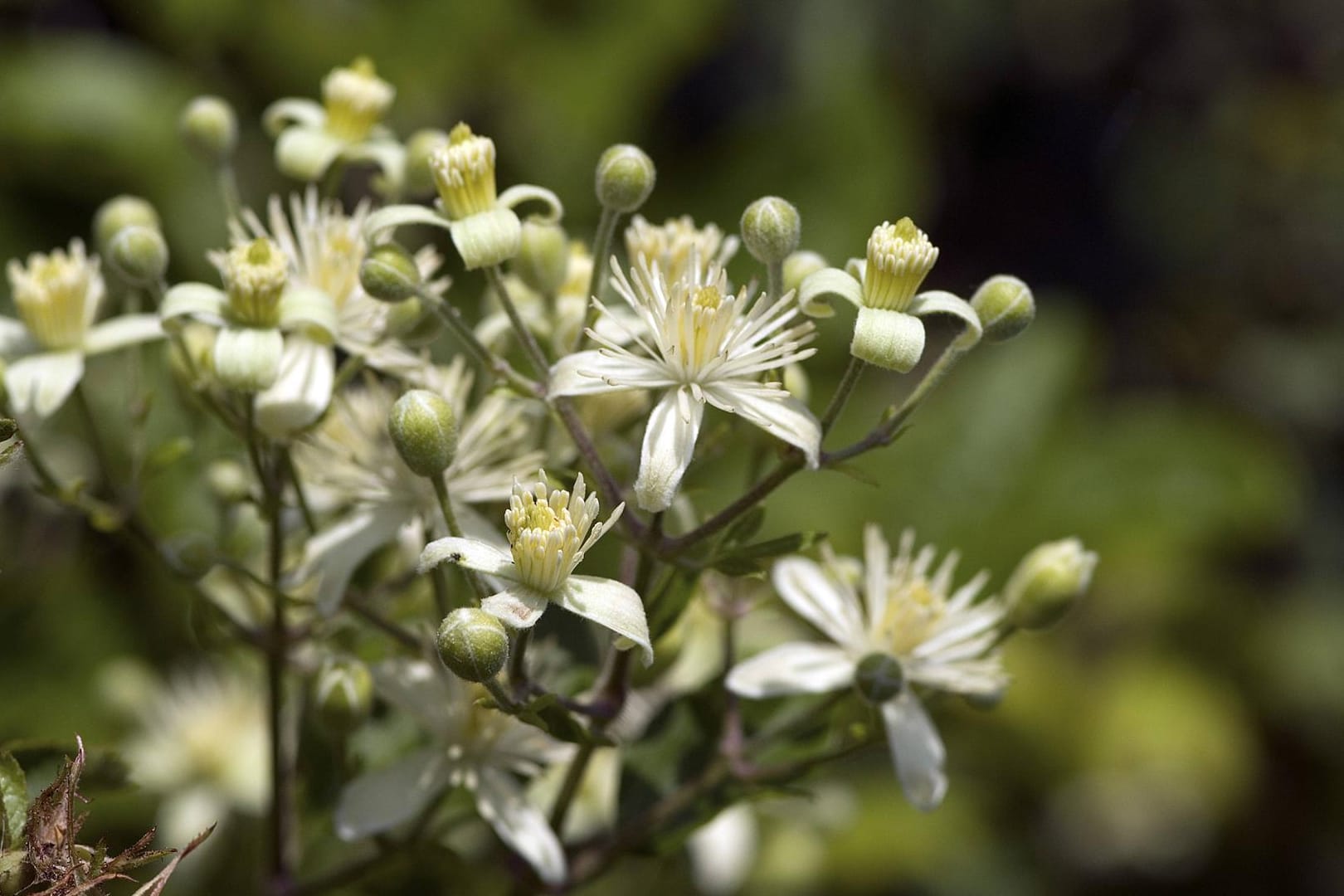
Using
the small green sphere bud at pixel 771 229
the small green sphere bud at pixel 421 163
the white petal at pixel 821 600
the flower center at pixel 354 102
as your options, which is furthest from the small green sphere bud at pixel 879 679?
the flower center at pixel 354 102

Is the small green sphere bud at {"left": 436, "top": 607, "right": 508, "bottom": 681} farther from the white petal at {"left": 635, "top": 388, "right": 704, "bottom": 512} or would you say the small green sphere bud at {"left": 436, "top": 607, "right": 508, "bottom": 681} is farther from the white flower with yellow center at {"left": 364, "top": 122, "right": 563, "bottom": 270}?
the white flower with yellow center at {"left": 364, "top": 122, "right": 563, "bottom": 270}

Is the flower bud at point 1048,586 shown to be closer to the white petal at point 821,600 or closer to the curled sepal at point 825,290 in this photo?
the white petal at point 821,600

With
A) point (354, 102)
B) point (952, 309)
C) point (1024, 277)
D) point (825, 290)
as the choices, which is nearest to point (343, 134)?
point (354, 102)

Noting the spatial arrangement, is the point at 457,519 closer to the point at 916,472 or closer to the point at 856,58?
the point at 916,472

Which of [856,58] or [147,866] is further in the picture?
[856,58]

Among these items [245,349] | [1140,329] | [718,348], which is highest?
[1140,329]

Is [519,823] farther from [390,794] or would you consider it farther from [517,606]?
[517,606]

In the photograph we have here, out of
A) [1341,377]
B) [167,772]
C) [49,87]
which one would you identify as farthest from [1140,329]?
Result: [167,772]
